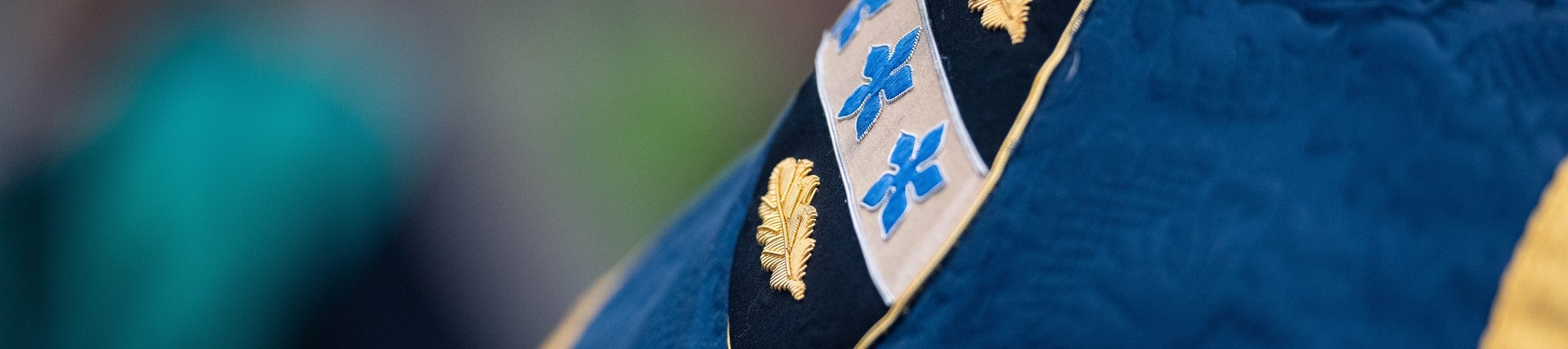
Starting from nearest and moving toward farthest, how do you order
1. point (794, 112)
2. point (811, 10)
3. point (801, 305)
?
point (801, 305) < point (794, 112) < point (811, 10)

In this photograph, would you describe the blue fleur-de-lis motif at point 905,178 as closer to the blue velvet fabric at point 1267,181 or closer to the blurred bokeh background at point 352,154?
the blue velvet fabric at point 1267,181

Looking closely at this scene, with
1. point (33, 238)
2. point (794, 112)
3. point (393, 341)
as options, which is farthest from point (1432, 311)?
point (33, 238)

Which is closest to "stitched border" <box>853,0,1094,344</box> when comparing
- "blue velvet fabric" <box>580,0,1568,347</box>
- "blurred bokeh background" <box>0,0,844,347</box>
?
"blue velvet fabric" <box>580,0,1568,347</box>

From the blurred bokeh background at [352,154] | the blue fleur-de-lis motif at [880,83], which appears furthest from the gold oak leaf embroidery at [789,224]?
the blurred bokeh background at [352,154]

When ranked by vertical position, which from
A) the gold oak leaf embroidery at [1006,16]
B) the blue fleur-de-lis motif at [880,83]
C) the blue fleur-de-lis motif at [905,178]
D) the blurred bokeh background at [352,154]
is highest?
the gold oak leaf embroidery at [1006,16]

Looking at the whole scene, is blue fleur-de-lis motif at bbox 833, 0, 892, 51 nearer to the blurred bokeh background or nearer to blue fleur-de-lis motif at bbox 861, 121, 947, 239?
blue fleur-de-lis motif at bbox 861, 121, 947, 239

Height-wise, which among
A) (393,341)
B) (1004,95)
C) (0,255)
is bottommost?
(393,341)

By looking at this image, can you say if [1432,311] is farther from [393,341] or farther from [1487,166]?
[393,341]
